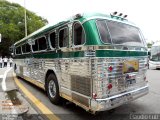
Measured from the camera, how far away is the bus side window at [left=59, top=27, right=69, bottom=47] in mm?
6043

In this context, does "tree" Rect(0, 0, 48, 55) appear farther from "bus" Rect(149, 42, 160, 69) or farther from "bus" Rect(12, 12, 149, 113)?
"bus" Rect(12, 12, 149, 113)

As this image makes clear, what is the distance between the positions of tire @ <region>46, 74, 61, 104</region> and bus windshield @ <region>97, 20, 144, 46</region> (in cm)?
230

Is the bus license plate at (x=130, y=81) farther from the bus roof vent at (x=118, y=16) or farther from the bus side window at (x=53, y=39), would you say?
the bus side window at (x=53, y=39)

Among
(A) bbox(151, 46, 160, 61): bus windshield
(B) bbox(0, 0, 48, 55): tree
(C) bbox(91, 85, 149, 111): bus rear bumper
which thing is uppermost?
(B) bbox(0, 0, 48, 55): tree

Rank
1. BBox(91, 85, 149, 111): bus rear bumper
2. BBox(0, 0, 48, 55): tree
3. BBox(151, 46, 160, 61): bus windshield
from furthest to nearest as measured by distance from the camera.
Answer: BBox(0, 0, 48, 55): tree
BBox(151, 46, 160, 61): bus windshield
BBox(91, 85, 149, 111): bus rear bumper

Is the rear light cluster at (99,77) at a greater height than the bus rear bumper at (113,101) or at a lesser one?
greater

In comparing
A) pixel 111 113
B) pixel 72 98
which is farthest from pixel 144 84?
pixel 72 98

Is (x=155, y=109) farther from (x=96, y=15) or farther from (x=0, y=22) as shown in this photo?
(x=0, y=22)

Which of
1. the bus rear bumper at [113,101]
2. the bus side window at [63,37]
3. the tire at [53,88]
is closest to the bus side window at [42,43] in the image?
the tire at [53,88]

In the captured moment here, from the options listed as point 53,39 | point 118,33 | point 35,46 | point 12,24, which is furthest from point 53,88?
point 12,24

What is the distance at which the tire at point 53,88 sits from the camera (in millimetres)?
6772

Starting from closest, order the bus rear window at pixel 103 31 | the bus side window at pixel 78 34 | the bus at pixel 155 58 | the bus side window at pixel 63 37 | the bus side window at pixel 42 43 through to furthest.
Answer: the bus rear window at pixel 103 31
the bus side window at pixel 78 34
the bus side window at pixel 63 37
the bus side window at pixel 42 43
the bus at pixel 155 58

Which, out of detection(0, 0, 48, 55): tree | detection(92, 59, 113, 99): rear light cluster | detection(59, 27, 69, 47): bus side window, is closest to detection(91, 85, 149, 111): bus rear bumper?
detection(92, 59, 113, 99): rear light cluster

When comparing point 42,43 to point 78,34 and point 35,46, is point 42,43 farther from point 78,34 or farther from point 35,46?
point 78,34
